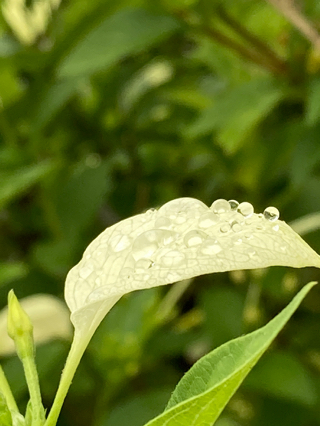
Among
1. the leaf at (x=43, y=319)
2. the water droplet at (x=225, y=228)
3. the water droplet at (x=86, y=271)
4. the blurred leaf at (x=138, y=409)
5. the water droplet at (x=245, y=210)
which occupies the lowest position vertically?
the blurred leaf at (x=138, y=409)

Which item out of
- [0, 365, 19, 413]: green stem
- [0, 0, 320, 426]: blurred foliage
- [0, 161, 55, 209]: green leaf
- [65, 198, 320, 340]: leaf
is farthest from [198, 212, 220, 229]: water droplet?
[0, 161, 55, 209]: green leaf

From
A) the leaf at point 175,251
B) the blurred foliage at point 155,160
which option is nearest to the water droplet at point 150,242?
the leaf at point 175,251

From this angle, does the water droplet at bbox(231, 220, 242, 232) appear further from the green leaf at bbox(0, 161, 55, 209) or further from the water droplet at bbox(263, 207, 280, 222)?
the green leaf at bbox(0, 161, 55, 209)

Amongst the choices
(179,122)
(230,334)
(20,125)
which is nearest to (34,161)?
(20,125)

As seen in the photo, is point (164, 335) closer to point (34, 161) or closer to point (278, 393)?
point (278, 393)

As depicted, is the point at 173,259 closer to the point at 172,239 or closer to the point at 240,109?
the point at 172,239

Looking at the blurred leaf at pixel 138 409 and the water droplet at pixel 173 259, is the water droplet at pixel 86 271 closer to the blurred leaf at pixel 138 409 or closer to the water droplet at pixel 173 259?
the water droplet at pixel 173 259
